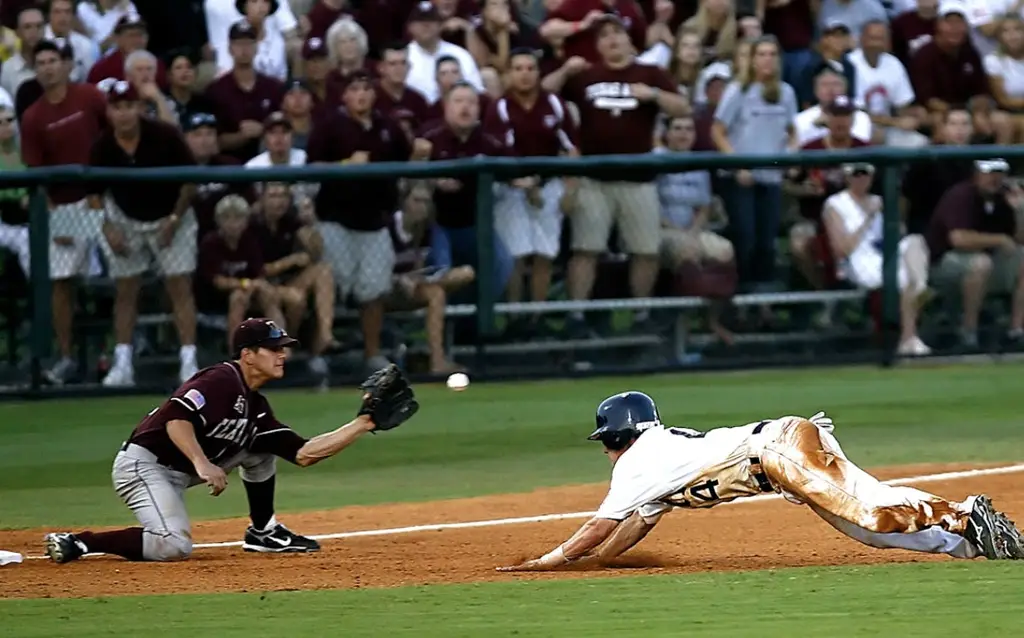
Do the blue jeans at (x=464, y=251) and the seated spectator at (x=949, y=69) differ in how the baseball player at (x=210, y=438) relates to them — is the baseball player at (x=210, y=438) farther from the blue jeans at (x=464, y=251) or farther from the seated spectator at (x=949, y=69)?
the seated spectator at (x=949, y=69)

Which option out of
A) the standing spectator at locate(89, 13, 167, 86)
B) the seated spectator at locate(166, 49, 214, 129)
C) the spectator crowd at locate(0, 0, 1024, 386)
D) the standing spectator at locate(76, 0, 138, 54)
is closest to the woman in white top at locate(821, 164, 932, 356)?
the spectator crowd at locate(0, 0, 1024, 386)

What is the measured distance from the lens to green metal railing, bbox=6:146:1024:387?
40.5 ft

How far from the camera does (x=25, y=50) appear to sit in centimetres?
1362

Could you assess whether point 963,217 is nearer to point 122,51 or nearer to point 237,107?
point 237,107

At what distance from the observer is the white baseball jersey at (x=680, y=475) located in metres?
7.10

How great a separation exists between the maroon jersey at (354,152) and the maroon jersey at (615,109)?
140 centimetres

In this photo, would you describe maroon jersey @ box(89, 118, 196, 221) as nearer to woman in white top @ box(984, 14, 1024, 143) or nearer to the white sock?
the white sock

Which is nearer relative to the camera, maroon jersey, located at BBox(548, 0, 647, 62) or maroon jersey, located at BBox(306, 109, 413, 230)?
maroon jersey, located at BBox(306, 109, 413, 230)

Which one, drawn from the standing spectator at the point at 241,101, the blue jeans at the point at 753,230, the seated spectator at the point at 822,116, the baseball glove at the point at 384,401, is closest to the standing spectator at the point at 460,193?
the standing spectator at the point at 241,101

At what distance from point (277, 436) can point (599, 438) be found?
1.64 m

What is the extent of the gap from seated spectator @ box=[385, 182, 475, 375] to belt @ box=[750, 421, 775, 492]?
593cm

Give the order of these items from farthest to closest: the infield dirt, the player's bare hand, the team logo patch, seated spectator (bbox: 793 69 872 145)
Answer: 1. seated spectator (bbox: 793 69 872 145)
2. the team logo patch
3. the player's bare hand
4. the infield dirt

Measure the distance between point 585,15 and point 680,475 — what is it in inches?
320

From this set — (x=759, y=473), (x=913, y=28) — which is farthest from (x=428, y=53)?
(x=759, y=473)
